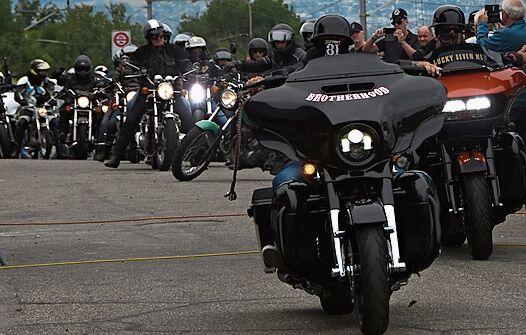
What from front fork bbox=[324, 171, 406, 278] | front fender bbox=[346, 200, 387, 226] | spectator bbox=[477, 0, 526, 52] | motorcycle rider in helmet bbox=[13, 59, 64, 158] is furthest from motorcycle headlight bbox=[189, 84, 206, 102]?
front fender bbox=[346, 200, 387, 226]

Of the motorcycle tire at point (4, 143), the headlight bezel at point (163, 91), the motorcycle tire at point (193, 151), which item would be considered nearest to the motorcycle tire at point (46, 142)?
the motorcycle tire at point (4, 143)

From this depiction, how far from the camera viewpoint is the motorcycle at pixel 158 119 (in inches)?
779

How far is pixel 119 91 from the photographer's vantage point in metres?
23.3

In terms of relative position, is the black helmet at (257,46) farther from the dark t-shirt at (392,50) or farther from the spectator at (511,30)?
the spectator at (511,30)

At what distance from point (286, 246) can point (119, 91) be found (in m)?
16.5

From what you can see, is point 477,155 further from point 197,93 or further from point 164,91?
point 197,93

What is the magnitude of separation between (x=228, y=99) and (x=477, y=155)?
6409 millimetres

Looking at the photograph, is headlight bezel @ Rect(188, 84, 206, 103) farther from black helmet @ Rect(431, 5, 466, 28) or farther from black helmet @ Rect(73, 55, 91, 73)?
black helmet @ Rect(431, 5, 466, 28)

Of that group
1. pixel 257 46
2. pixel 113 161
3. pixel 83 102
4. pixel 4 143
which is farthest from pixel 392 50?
pixel 4 143

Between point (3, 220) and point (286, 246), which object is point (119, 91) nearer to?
point (3, 220)

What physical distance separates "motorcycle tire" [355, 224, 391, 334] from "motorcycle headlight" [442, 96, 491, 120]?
3.45 m

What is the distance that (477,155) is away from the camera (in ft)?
32.4

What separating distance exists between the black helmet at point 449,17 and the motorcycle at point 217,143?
18.1ft

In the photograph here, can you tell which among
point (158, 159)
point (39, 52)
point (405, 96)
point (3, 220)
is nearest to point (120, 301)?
point (405, 96)
